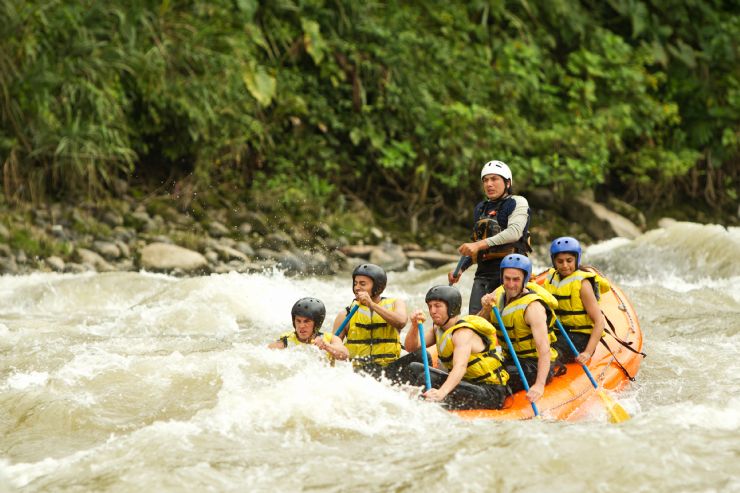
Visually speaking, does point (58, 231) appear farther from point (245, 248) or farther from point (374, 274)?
point (374, 274)

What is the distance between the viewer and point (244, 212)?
1334cm

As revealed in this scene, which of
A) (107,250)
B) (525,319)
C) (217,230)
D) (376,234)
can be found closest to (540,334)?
(525,319)

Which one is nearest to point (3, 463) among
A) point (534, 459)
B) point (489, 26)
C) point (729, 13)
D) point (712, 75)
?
point (534, 459)

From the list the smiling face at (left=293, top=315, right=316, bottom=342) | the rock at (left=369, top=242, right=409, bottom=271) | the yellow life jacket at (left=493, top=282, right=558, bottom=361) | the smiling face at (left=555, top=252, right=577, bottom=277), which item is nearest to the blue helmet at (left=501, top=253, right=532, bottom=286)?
the yellow life jacket at (left=493, top=282, right=558, bottom=361)

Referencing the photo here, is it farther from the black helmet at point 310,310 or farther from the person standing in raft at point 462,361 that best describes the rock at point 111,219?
the person standing in raft at point 462,361

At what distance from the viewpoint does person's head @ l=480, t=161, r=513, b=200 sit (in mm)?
6789

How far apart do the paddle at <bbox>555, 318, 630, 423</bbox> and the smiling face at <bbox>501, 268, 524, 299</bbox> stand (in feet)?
1.57

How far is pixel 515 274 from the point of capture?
6031mm

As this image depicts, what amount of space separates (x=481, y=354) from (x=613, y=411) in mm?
876

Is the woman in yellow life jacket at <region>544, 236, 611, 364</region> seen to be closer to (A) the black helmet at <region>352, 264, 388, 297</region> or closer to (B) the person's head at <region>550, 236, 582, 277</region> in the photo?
(B) the person's head at <region>550, 236, 582, 277</region>

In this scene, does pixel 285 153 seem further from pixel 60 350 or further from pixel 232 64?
pixel 60 350

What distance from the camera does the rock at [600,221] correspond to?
49.4 ft

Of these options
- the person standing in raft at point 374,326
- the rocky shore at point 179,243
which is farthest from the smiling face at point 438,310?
the rocky shore at point 179,243

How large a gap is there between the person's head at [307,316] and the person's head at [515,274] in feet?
3.84
